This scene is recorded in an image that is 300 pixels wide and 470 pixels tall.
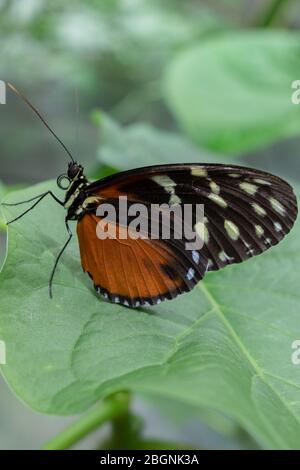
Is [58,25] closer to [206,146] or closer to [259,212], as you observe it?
[206,146]

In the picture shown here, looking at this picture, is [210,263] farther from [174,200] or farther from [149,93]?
[149,93]

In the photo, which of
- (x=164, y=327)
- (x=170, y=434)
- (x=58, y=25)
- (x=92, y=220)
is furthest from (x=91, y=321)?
(x=58, y=25)

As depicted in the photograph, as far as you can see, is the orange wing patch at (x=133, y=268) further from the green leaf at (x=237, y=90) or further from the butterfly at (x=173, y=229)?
the green leaf at (x=237, y=90)

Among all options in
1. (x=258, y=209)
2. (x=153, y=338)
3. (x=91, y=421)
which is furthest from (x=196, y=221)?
(x=91, y=421)

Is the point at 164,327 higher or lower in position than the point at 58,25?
lower

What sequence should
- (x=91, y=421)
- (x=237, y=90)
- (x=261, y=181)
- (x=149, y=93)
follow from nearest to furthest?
(x=261, y=181) → (x=91, y=421) → (x=237, y=90) → (x=149, y=93)

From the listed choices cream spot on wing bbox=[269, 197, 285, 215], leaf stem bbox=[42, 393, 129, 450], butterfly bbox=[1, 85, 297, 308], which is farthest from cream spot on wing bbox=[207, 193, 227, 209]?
leaf stem bbox=[42, 393, 129, 450]

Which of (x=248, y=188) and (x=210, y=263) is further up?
(x=248, y=188)
